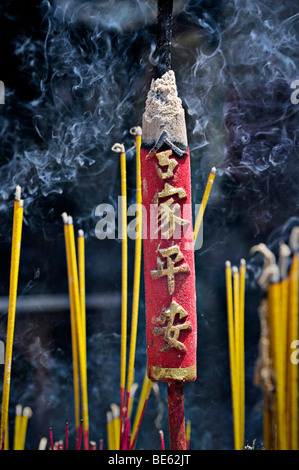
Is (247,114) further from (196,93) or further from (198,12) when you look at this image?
(198,12)

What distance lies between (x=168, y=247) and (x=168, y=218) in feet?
0.30

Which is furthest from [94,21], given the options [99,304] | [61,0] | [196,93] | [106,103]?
[99,304]

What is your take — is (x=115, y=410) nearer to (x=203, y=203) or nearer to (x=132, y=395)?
(x=132, y=395)

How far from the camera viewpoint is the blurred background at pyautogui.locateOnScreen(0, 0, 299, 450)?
1.88 metres

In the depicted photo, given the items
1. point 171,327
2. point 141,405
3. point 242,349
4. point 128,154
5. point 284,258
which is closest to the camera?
point 284,258

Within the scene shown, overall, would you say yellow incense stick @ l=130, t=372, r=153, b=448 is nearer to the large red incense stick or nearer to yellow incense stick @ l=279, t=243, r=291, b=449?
the large red incense stick

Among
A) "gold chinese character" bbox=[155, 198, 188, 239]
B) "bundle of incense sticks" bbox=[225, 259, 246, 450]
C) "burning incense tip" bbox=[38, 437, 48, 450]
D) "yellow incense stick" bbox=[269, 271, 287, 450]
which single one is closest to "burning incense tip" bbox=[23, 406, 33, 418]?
"burning incense tip" bbox=[38, 437, 48, 450]

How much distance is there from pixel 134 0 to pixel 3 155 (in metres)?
0.83

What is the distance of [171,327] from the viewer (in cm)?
144

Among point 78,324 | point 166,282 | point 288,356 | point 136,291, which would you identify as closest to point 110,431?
point 78,324

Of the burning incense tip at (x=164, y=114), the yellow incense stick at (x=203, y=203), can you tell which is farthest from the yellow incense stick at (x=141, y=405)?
the burning incense tip at (x=164, y=114)

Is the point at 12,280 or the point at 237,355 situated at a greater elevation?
the point at 12,280

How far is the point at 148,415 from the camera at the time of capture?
193cm

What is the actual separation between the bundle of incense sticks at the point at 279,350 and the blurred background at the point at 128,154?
0.69 m
